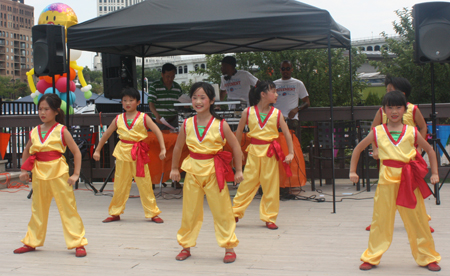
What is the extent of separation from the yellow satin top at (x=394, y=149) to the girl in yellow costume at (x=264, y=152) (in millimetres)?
1702

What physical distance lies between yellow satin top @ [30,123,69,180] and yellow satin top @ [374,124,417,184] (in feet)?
9.89

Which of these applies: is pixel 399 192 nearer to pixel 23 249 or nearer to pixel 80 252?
pixel 80 252

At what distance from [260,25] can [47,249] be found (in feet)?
12.8

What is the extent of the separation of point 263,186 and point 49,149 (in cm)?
253

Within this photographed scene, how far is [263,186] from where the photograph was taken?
5578 millimetres

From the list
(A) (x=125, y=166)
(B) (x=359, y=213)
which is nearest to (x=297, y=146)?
(B) (x=359, y=213)

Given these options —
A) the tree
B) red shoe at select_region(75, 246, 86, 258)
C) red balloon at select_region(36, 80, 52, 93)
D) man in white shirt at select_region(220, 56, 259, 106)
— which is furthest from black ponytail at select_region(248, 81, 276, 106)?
the tree

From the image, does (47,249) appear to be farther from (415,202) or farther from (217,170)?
(415,202)

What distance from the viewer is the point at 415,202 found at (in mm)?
3684

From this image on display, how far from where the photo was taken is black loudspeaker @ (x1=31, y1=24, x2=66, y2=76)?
24.5 ft

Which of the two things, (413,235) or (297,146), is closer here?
(413,235)

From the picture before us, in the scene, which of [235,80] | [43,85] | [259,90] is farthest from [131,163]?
[43,85]

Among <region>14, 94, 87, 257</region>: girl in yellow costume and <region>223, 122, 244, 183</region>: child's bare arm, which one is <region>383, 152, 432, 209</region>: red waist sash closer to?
<region>223, 122, 244, 183</region>: child's bare arm

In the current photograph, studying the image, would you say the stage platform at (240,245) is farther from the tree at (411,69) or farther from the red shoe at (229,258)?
the tree at (411,69)
